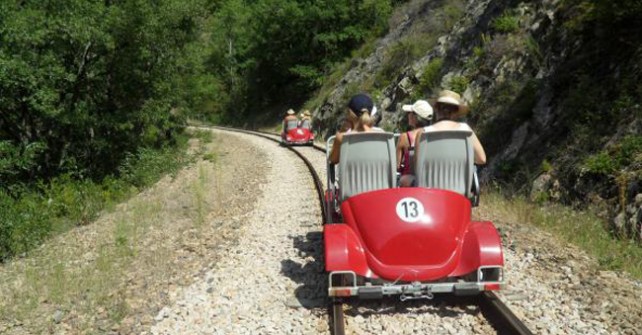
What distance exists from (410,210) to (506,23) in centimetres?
1284

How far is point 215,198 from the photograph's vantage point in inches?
482

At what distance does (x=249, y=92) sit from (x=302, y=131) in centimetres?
2965

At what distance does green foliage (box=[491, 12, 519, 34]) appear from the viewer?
1617 cm

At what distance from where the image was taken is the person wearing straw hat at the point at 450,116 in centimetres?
571

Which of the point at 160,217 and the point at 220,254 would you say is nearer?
the point at 220,254

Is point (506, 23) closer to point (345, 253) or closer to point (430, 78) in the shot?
point (430, 78)

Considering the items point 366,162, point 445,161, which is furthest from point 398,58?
point 445,161

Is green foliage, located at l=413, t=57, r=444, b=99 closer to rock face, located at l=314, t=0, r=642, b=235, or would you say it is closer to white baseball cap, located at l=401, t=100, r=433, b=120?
rock face, located at l=314, t=0, r=642, b=235

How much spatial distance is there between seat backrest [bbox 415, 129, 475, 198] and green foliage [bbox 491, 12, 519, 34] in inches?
462

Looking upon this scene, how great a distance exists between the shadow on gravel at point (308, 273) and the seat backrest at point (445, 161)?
4.93 feet

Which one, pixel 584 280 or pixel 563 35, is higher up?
pixel 563 35

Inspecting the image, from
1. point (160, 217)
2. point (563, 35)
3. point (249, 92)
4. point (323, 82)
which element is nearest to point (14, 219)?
point (160, 217)

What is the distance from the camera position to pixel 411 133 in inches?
247

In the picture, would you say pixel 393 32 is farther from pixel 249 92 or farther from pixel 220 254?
pixel 220 254
